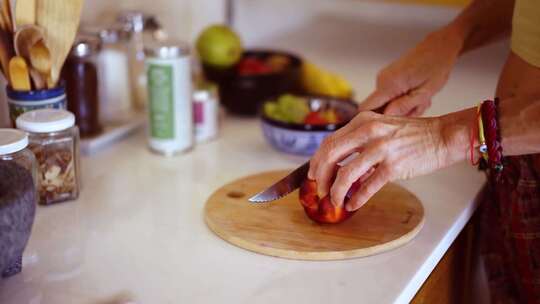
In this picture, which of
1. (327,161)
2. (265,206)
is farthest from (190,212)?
(327,161)

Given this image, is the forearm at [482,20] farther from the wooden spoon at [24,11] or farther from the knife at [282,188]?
the wooden spoon at [24,11]

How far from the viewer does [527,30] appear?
99cm

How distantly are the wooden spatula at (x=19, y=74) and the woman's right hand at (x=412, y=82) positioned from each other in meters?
0.52

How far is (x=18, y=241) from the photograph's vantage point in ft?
2.45

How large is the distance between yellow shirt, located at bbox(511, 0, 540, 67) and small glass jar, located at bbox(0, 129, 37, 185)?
0.69 metres

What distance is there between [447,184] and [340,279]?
366mm

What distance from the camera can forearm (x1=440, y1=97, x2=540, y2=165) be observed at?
839 mm

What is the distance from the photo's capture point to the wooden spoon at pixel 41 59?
0.99 metres

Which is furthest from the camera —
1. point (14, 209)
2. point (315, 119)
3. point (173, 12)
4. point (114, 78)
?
point (173, 12)

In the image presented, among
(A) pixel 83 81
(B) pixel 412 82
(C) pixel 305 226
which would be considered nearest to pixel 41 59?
(A) pixel 83 81

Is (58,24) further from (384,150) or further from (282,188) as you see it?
(384,150)

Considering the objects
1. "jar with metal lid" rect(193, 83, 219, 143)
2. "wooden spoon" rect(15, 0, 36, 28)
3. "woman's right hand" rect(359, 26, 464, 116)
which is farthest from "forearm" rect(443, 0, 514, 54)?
"wooden spoon" rect(15, 0, 36, 28)

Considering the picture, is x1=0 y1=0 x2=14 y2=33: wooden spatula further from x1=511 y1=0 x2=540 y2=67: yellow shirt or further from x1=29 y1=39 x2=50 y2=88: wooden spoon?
x1=511 y1=0 x2=540 y2=67: yellow shirt

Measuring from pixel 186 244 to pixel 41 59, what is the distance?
34 centimetres
